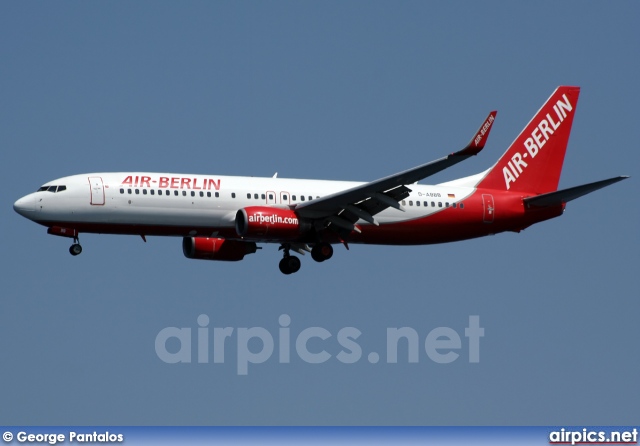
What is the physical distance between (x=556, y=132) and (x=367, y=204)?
12.9 meters

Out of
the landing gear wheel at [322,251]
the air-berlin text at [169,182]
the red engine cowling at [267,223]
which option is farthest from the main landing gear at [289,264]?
the air-berlin text at [169,182]

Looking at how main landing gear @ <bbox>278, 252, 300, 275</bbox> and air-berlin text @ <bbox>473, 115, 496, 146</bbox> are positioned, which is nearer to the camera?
air-berlin text @ <bbox>473, 115, 496, 146</bbox>

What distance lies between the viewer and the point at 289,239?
6656 cm

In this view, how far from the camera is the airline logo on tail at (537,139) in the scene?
72.9m

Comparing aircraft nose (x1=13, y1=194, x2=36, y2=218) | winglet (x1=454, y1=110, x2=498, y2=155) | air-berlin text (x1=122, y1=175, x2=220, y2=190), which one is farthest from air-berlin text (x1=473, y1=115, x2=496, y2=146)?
aircraft nose (x1=13, y1=194, x2=36, y2=218)

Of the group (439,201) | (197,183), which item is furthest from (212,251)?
(439,201)

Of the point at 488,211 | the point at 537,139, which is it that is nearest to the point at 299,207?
the point at 488,211

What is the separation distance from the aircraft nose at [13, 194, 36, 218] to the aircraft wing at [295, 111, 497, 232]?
1133cm

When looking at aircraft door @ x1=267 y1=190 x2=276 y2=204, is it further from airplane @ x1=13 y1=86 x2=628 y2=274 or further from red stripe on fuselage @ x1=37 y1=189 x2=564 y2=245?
red stripe on fuselage @ x1=37 y1=189 x2=564 y2=245

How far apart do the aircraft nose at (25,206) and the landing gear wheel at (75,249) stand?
2413 mm

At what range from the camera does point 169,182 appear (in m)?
65.8

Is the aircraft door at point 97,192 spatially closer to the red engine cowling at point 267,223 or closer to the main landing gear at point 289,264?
the red engine cowling at point 267,223

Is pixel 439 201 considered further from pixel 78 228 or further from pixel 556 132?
pixel 78 228

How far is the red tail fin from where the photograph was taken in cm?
7275
